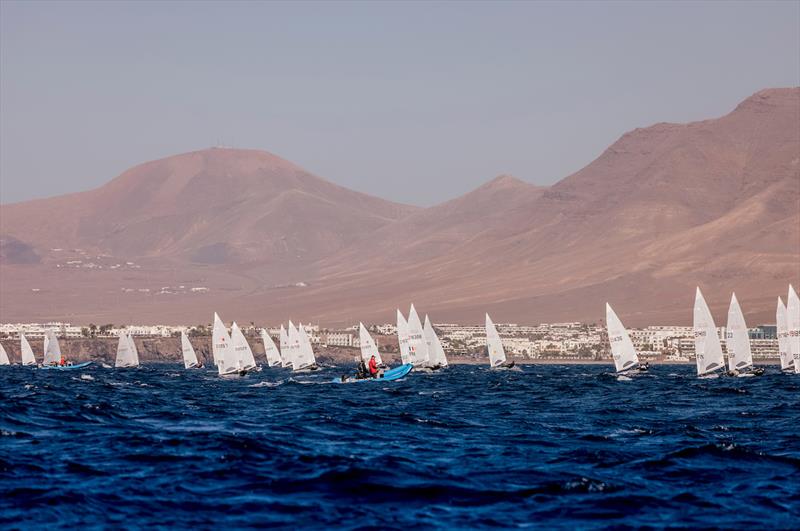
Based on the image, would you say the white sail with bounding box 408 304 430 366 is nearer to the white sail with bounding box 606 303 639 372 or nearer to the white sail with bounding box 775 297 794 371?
the white sail with bounding box 606 303 639 372

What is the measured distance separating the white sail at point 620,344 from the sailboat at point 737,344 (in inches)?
401

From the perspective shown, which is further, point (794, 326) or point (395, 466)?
point (794, 326)

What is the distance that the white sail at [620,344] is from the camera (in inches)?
4520

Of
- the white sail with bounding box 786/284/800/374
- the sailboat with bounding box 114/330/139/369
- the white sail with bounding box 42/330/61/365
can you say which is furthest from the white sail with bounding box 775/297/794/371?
the sailboat with bounding box 114/330/139/369

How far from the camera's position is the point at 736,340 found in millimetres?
106812

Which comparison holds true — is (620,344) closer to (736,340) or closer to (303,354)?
(736,340)

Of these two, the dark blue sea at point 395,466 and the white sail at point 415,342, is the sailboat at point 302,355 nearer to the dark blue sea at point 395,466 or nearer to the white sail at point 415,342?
the white sail at point 415,342

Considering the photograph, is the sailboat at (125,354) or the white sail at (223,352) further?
the sailboat at (125,354)

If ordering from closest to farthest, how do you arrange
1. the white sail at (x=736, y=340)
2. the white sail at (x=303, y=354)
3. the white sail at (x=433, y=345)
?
the white sail at (x=736, y=340), the white sail at (x=433, y=345), the white sail at (x=303, y=354)

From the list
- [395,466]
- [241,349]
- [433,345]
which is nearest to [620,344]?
[433,345]

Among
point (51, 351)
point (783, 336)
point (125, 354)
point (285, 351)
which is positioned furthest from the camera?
point (125, 354)

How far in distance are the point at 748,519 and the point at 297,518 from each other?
11.0 m

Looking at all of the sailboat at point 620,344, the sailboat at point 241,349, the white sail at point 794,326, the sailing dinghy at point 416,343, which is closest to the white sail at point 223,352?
the sailboat at point 241,349

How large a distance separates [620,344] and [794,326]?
15.9 m
